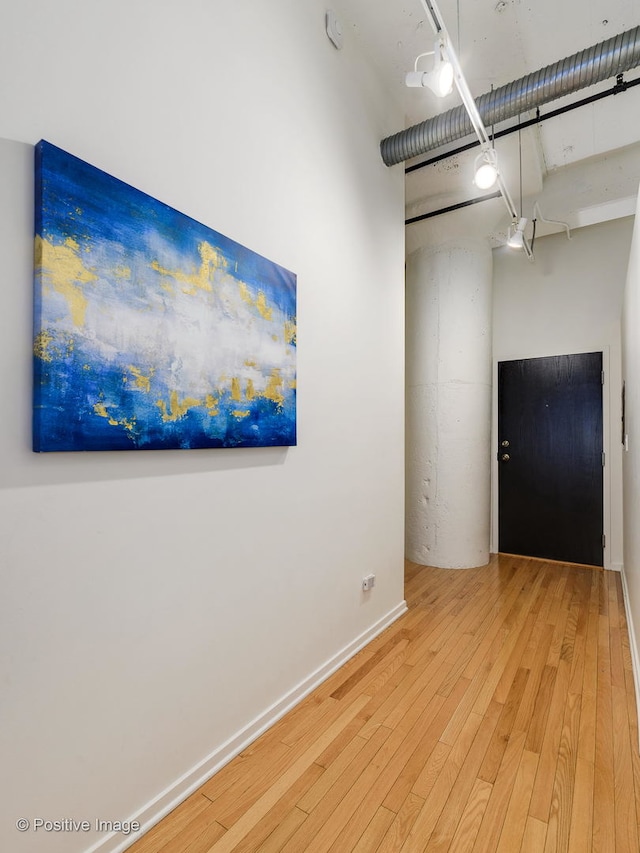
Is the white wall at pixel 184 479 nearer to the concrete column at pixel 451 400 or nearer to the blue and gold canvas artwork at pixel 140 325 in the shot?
the blue and gold canvas artwork at pixel 140 325

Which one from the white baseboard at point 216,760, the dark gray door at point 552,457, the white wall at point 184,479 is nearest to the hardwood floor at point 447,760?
the white baseboard at point 216,760

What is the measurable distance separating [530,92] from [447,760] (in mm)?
3383

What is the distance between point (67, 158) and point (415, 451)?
3.77 m

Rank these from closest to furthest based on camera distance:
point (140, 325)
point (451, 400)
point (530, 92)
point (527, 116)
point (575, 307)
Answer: point (140, 325), point (530, 92), point (527, 116), point (451, 400), point (575, 307)

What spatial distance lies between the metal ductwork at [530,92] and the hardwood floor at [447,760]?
3204 millimetres

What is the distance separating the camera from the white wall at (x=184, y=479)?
115cm

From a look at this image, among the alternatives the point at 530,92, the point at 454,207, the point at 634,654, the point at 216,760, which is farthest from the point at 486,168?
the point at 216,760

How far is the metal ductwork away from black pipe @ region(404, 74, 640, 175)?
327 mm

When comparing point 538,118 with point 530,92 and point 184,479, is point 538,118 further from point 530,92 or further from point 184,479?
point 184,479

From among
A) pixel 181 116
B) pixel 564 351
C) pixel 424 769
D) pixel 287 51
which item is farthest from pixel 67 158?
pixel 564 351

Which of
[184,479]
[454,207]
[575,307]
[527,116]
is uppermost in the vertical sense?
[527,116]

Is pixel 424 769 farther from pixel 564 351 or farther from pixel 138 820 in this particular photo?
pixel 564 351

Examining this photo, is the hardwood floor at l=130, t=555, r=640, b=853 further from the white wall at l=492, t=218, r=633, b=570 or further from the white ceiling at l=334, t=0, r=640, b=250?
the white ceiling at l=334, t=0, r=640, b=250

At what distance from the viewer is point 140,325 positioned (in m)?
1.40
